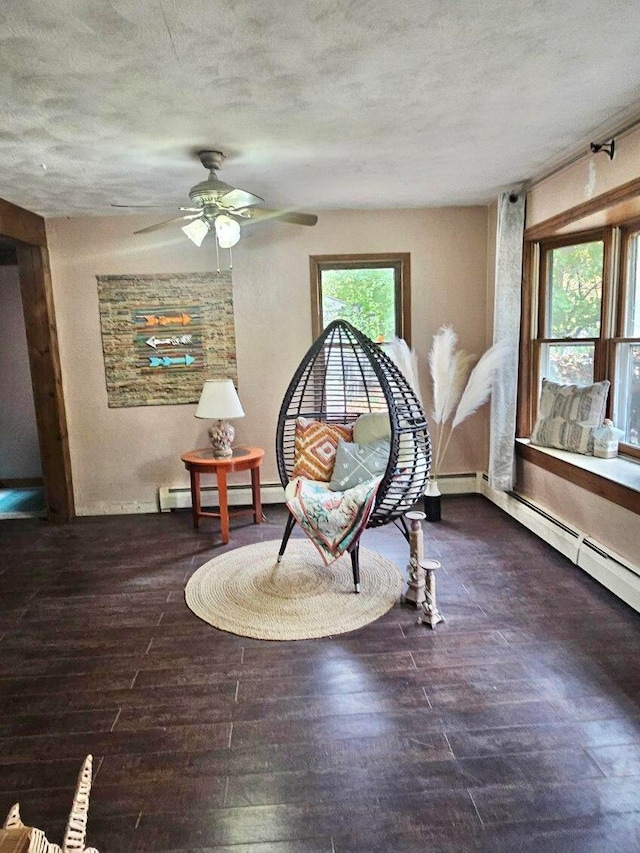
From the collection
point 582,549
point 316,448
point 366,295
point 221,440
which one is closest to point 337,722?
point 316,448

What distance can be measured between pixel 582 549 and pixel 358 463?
1.35 metres

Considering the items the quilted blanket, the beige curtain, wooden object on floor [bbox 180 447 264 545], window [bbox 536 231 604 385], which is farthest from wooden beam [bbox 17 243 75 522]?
window [bbox 536 231 604 385]

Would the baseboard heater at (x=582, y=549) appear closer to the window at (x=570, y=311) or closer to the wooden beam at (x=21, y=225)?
the window at (x=570, y=311)

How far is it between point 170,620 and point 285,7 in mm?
2515

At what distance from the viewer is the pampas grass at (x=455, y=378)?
3.79 metres

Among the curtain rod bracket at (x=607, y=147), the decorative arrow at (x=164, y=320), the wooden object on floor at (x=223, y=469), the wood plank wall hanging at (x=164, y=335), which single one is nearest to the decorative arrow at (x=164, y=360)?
the wood plank wall hanging at (x=164, y=335)

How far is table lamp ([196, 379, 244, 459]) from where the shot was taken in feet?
11.9

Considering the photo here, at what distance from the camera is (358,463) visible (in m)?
3.04

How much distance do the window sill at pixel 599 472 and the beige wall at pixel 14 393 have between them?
4628 millimetres

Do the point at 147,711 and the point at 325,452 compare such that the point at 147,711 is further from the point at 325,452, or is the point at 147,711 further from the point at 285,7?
the point at 285,7

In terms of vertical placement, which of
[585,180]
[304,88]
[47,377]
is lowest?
[47,377]

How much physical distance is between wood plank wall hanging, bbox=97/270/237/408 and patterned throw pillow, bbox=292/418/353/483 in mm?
1252

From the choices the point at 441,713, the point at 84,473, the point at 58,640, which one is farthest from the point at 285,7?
the point at 84,473

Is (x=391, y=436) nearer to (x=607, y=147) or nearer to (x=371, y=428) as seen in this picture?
(x=371, y=428)
